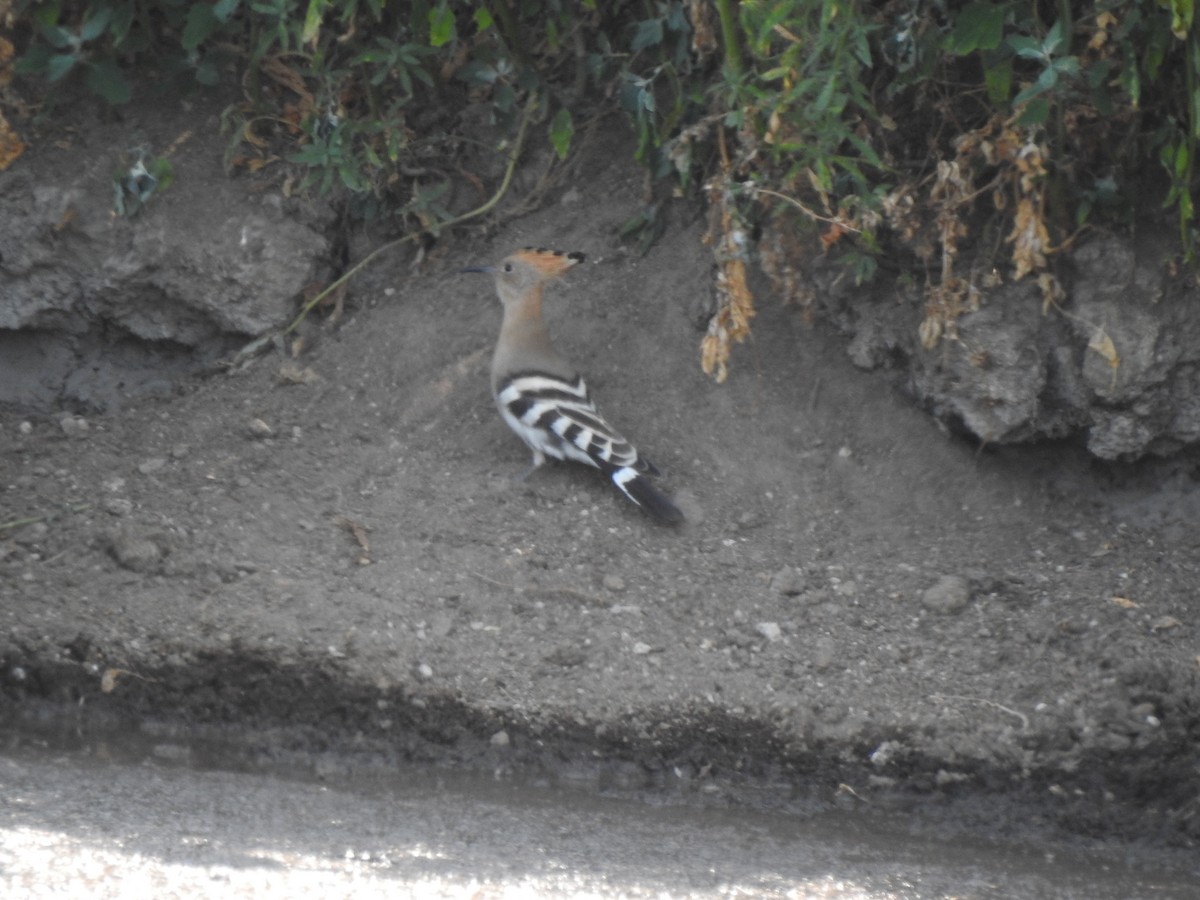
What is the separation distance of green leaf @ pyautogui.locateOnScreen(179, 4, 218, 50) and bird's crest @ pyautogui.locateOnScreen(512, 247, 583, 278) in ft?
4.44

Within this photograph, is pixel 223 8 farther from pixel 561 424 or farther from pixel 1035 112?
pixel 1035 112

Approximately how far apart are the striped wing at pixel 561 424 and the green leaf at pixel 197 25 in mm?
1620

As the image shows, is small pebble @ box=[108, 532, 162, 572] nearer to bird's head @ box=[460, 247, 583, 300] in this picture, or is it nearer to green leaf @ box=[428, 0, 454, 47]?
bird's head @ box=[460, 247, 583, 300]

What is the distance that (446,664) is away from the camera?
4.73 metres

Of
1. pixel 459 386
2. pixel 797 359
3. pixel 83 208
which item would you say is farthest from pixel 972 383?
pixel 83 208

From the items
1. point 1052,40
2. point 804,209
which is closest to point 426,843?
point 804,209

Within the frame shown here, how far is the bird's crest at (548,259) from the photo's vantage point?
19.2 feet

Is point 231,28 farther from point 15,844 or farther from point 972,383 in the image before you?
point 15,844

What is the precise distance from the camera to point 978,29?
15.0 feet

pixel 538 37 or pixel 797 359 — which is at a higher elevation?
pixel 538 37

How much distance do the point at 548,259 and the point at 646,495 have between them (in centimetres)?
106

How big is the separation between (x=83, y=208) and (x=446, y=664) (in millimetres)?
2523

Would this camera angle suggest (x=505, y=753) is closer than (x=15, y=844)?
No

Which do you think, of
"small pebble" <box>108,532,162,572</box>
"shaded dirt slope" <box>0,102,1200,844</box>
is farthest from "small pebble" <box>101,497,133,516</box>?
"small pebble" <box>108,532,162,572</box>
